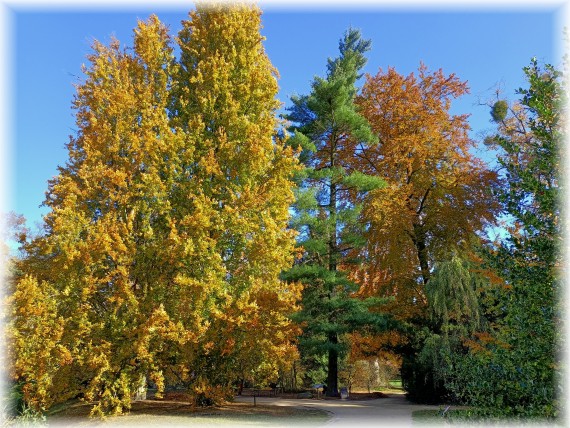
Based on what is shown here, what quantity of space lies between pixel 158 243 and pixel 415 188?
45.9 feet

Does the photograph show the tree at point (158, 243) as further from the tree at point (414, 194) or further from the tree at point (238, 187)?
the tree at point (414, 194)

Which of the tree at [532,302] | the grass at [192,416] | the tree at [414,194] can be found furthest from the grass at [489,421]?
the tree at [414,194]

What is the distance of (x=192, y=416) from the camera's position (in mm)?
10188

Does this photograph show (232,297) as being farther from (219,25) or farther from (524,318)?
(219,25)

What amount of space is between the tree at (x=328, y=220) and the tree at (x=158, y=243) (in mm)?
3984

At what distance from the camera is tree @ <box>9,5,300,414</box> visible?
952 centimetres

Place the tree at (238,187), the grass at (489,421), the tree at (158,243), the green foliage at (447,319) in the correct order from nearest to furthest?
1. the grass at (489,421)
2. the tree at (158,243)
3. the tree at (238,187)
4. the green foliage at (447,319)

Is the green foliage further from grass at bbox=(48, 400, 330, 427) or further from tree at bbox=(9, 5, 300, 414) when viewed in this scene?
tree at bbox=(9, 5, 300, 414)

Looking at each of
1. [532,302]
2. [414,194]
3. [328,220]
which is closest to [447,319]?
[328,220]

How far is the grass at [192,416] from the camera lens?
9281 mm

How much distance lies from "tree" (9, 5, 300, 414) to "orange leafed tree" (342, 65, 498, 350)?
26.5 feet

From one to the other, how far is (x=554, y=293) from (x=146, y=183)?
30.5ft

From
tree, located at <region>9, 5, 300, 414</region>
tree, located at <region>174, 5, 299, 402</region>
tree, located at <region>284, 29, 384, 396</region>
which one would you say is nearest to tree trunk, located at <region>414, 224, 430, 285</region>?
tree, located at <region>284, 29, 384, 396</region>

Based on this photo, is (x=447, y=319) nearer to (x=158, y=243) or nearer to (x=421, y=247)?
(x=421, y=247)
